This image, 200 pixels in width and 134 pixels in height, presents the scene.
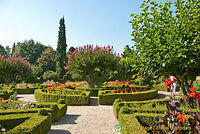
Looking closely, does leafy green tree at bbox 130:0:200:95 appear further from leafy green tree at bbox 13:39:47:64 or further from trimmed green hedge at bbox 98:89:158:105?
leafy green tree at bbox 13:39:47:64

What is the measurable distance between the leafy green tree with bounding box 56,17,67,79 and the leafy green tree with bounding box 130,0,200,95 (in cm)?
2850

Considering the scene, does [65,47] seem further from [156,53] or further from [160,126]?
[160,126]

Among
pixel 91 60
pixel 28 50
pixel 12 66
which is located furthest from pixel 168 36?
pixel 28 50

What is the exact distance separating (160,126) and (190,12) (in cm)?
437

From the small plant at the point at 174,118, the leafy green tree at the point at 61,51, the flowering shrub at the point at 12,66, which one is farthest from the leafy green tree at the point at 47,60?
the small plant at the point at 174,118

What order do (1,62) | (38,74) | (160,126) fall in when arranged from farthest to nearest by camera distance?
(38,74)
(1,62)
(160,126)

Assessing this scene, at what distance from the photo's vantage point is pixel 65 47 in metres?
36.0

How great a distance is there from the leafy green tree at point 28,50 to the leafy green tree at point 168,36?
4095 cm

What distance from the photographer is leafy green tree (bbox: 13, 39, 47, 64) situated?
40.9 meters

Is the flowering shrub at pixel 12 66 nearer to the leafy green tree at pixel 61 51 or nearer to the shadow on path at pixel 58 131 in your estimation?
the leafy green tree at pixel 61 51

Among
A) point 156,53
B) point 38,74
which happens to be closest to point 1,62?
point 38,74

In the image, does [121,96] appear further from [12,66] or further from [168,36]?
[12,66]

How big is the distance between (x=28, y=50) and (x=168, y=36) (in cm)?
4306

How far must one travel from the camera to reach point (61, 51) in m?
35.1
